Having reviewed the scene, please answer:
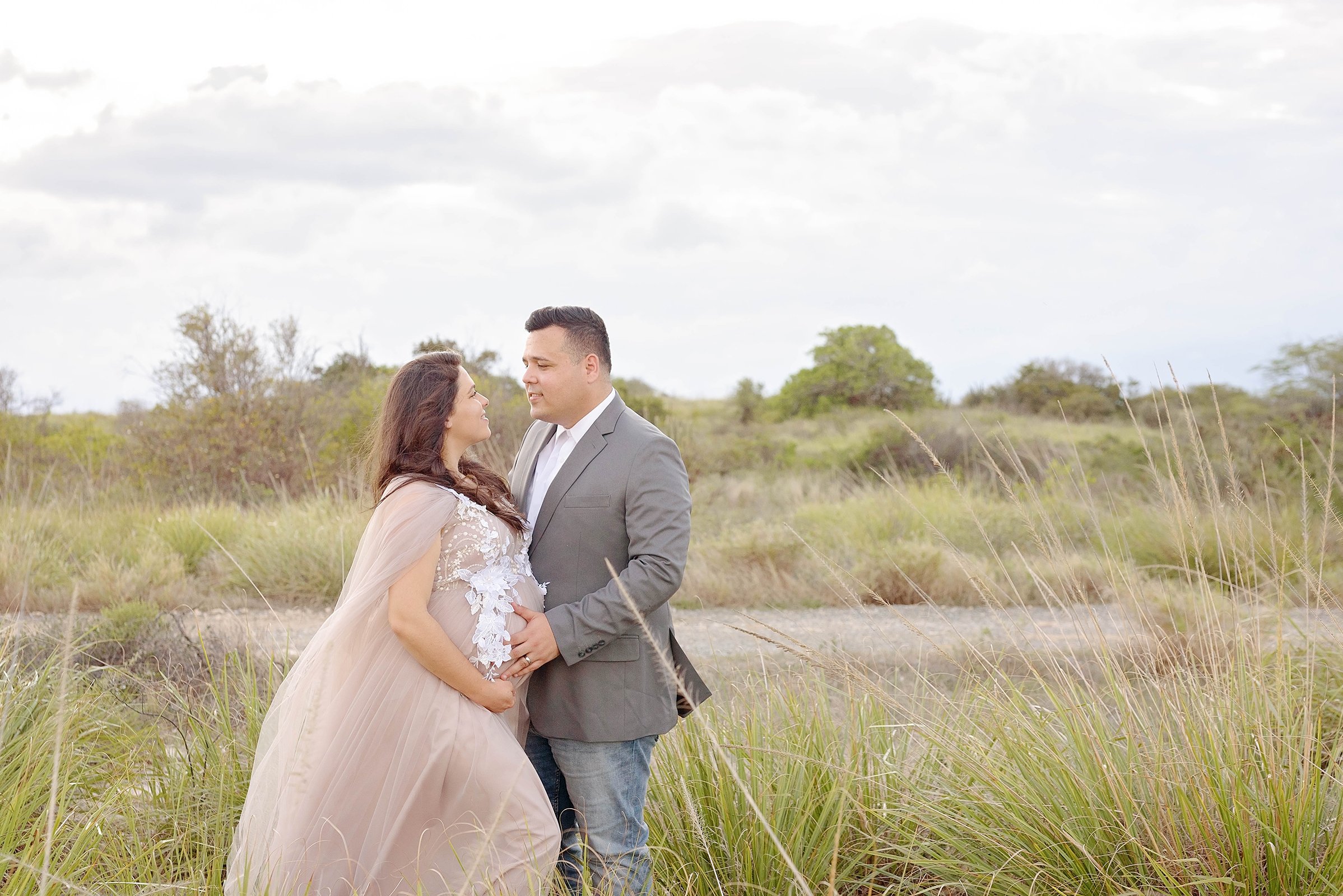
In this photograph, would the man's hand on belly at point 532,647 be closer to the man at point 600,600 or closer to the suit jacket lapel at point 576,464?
the man at point 600,600

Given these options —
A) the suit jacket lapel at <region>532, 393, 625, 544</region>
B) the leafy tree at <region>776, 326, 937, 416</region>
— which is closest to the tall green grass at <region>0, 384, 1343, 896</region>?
the suit jacket lapel at <region>532, 393, 625, 544</region>

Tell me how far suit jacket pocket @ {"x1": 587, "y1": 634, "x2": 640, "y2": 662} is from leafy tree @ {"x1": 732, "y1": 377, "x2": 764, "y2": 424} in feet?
93.5

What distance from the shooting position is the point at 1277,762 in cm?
276

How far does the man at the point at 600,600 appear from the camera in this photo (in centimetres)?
307

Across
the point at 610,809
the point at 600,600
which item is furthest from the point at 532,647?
the point at 610,809

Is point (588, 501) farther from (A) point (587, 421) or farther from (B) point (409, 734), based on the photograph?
(B) point (409, 734)

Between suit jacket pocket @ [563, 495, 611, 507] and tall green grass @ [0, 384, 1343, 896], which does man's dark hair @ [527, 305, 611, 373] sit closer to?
suit jacket pocket @ [563, 495, 611, 507]

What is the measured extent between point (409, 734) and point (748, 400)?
29927 millimetres

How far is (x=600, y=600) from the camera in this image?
3029mm

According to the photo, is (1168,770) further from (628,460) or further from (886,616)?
(886,616)

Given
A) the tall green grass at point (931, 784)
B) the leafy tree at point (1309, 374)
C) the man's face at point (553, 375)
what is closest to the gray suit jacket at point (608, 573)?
the man's face at point (553, 375)

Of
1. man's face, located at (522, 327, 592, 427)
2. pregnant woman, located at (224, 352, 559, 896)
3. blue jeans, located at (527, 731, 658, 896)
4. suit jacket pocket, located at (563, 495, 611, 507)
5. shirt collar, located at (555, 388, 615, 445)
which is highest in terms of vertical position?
man's face, located at (522, 327, 592, 427)

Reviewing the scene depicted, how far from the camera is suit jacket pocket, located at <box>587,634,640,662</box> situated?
10.5ft

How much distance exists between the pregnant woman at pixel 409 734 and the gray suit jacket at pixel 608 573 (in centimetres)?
16
